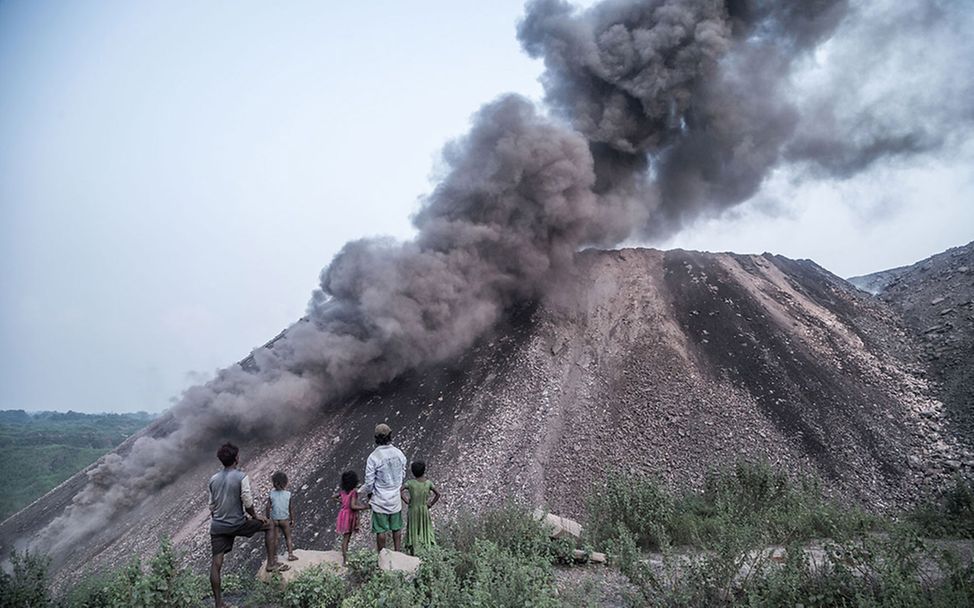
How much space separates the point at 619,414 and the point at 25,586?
467 inches

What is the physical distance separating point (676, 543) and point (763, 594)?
3855 millimetres

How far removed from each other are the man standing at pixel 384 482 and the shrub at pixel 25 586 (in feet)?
11.4

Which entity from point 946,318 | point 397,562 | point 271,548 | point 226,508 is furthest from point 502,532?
point 946,318

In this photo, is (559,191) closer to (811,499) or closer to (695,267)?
(695,267)

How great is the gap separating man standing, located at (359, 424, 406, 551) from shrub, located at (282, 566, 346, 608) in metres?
0.99

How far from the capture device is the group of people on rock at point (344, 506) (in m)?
6.31

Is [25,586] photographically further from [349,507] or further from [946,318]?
[946,318]

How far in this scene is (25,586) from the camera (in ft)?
18.8

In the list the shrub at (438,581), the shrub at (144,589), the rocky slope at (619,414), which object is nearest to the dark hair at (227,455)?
the shrub at (144,589)

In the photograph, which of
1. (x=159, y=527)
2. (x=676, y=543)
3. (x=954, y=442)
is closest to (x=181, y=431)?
(x=159, y=527)

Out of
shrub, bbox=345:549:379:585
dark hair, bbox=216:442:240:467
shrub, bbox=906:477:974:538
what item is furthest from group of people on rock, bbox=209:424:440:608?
shrub, bbox=906:477:974:538

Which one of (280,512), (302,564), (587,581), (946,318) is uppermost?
(280,512)

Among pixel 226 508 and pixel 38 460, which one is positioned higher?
pixel 38 460

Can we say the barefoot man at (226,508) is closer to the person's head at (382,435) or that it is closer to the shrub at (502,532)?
the person's head at (382,435)
